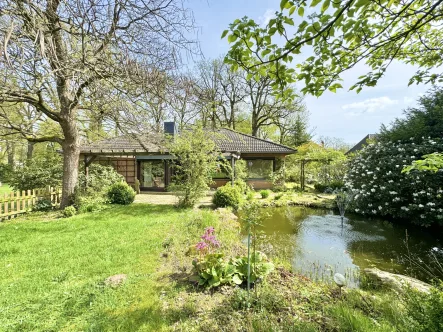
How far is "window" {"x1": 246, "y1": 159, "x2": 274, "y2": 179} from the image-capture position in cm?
1728

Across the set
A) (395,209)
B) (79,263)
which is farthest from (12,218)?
(395,209)

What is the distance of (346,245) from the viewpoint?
21.2 feet

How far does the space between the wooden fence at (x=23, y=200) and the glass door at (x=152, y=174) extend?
608cm

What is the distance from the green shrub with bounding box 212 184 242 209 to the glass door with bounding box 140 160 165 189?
22.5 feet

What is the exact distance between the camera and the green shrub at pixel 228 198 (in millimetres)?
10219

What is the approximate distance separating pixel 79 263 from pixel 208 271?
8.62 ft

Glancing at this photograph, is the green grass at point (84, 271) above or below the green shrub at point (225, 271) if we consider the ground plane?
below

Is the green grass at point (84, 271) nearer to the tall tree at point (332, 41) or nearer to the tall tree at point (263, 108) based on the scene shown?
the tall tree at point (332, 41)

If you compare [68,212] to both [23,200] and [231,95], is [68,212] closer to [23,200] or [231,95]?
[23,200]

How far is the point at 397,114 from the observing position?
35.6ft

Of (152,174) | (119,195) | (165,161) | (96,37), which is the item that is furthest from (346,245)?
(152,174)

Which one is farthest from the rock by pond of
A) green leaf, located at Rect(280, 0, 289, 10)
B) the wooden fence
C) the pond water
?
the wooden fence

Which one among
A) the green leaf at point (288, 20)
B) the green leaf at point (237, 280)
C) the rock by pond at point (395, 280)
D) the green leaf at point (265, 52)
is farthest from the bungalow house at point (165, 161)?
the green leaf at point (288, 20)

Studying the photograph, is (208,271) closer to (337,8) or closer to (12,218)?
(337,8)
